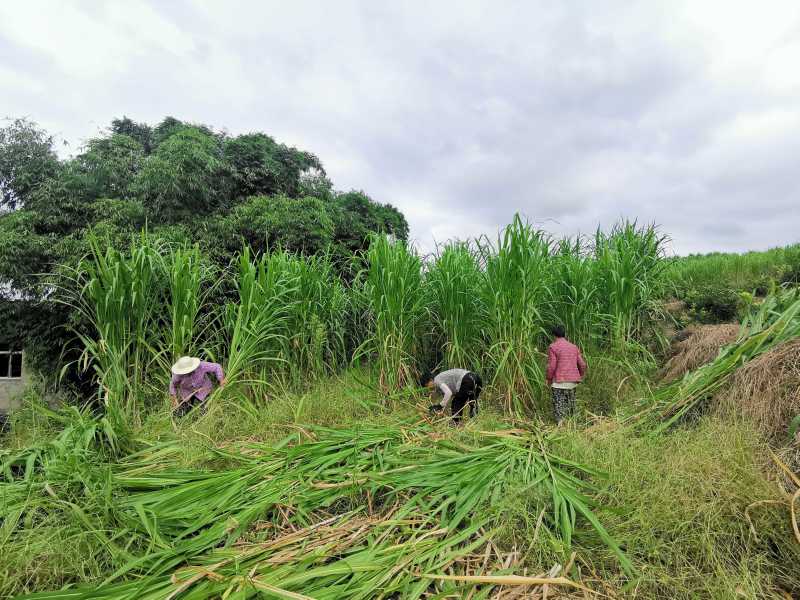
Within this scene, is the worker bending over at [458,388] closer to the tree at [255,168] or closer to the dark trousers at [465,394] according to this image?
the dark trousers at [465,394]

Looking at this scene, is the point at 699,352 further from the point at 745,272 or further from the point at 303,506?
the point at 303,506

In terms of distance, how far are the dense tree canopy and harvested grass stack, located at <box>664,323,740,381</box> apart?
17.1 feet

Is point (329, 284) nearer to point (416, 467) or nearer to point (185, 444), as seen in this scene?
point (185, 444)

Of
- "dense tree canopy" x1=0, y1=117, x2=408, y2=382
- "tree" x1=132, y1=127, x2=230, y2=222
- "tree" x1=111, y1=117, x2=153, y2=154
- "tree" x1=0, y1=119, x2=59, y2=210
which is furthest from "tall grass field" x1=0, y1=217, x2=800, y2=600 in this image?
"tree" x1=111, y1=117, x2=153, y2=154

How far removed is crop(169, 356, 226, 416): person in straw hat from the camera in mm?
3371

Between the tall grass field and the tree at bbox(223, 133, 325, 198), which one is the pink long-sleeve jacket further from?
the tree at bbox(223, 133, 325, 198)

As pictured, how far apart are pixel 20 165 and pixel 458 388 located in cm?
1216

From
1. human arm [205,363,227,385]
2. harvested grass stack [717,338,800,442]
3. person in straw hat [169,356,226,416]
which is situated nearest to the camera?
harvested grass stack [717,338,800,442]

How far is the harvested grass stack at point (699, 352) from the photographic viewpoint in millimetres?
3564

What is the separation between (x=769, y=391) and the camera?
2146 millimetres

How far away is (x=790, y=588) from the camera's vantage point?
138 centimetres

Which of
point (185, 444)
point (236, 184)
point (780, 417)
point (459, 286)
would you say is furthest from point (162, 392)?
point (236, 184)

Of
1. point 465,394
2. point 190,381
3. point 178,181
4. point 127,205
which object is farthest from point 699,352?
point 127,205

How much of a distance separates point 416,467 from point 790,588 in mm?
1419
